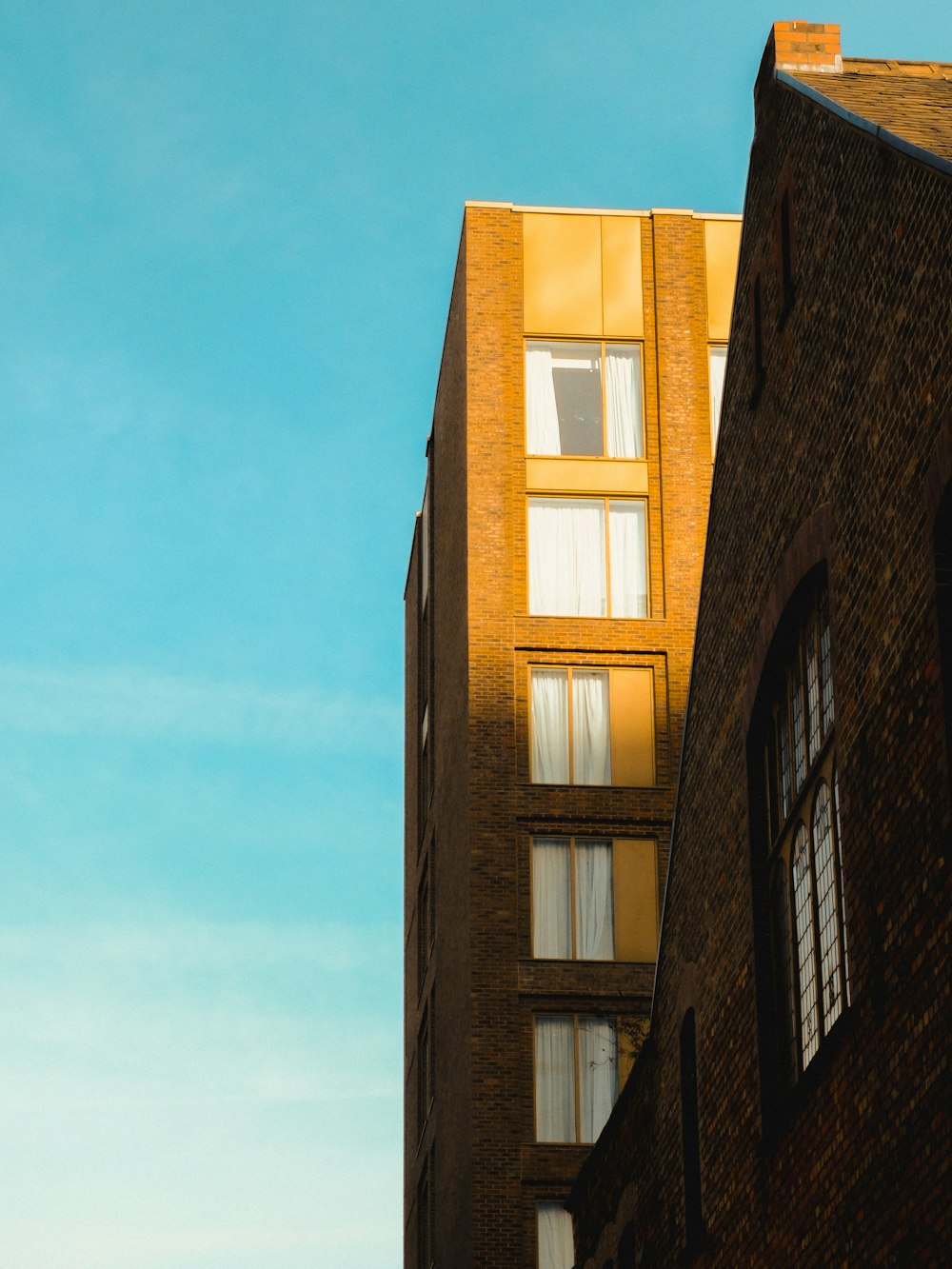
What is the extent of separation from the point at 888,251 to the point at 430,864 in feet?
123

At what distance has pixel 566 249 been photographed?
4622 centimetres

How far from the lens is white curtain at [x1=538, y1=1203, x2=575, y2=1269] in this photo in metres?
38.6

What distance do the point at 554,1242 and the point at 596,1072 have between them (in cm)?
341

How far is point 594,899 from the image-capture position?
4162 centimetres

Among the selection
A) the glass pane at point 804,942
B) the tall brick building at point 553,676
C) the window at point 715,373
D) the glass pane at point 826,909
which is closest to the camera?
the glass pane at point 826,909

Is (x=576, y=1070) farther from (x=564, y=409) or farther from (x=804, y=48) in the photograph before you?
(x=804, y=48)

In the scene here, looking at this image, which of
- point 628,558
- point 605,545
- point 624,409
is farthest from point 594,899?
point 624,409

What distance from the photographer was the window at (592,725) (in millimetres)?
42656

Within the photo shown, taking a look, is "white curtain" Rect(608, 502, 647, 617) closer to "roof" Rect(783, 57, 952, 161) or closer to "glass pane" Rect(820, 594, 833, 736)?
"roof" Rect(783, 57, 952, 161)

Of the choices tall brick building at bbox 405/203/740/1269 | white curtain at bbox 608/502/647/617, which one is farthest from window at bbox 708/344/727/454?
white curtain at bbox 608/502/647/617

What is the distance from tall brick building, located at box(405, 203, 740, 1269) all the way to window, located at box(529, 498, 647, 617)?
5cm

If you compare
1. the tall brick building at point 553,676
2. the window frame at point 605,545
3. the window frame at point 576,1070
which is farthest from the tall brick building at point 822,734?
the window frame at point 605,545

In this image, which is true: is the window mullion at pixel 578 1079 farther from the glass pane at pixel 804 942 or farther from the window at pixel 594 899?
the glass pane at pixel 804 942

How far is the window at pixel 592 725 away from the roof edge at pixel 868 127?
26132mm
